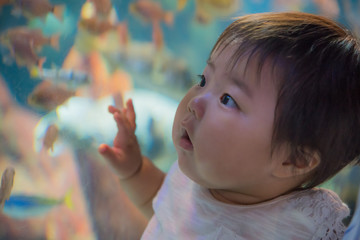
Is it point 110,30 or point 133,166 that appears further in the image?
point 110,30

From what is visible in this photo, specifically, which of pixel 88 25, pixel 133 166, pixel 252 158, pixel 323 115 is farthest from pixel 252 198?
pixel 88 25

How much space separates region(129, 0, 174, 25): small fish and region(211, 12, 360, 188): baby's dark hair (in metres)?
1.07

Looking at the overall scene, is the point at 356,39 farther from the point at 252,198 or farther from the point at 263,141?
the point at 252,198

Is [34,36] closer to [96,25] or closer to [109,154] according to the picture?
[96,25]

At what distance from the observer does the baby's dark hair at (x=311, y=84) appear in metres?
0.83

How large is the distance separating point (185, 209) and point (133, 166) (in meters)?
0.29

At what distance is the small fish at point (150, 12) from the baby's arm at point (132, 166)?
0.74 m

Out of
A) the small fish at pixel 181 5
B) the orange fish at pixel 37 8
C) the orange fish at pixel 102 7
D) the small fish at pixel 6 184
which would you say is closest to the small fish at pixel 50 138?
the small fish at pixel 6 184

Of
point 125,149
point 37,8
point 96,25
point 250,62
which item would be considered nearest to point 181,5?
point 96,25

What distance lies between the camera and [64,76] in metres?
1.42

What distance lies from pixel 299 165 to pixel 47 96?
37.7 inches

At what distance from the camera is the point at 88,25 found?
61.6 inches

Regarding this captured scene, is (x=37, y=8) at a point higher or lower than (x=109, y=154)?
higher

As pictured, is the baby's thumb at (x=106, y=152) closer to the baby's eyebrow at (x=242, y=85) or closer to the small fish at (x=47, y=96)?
the small fish at (x=47, y=96)
